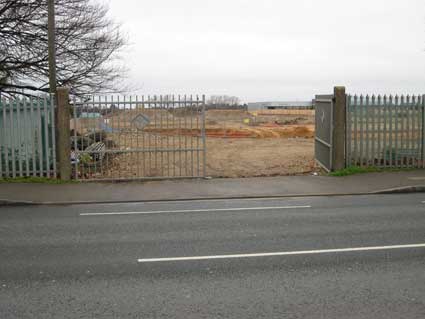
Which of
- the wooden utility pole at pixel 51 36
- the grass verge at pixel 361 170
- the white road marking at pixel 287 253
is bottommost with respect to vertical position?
the white road marking at pixel 287 253

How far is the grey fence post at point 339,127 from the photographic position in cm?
1447

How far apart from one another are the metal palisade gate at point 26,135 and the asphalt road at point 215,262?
12.4 ft

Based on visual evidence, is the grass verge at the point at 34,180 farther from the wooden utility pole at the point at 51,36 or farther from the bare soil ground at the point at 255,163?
the bare soil ground at the point at 255,163

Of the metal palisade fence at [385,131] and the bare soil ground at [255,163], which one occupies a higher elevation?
the metal palisade fence at [385,131]

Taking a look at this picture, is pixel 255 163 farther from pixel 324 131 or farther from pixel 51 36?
pixel 51 36

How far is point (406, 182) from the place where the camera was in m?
13.0

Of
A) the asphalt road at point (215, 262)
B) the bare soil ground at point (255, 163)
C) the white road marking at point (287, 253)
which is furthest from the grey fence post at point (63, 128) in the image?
the white road marking at point (287, 253)

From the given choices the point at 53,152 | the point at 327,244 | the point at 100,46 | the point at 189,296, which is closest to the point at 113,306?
the point at 189,296

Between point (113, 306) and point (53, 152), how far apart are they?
9.74 meters

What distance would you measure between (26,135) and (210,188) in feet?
17.0

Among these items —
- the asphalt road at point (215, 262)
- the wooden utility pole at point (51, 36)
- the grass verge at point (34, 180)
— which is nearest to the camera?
the asphalt road at point (215, 262)

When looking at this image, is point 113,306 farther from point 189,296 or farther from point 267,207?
point 267,207

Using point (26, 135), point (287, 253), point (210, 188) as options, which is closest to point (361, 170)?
point (210, 188)

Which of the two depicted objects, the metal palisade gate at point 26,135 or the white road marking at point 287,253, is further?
the metal palisade gate at point 26,135
